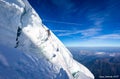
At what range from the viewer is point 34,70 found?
33.3 ft

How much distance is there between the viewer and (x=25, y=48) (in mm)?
16078

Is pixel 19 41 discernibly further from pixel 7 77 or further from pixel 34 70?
pixel 7 77

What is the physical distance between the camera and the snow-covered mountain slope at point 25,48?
8.95 meters

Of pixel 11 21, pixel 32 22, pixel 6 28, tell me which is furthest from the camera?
pixel 32 22

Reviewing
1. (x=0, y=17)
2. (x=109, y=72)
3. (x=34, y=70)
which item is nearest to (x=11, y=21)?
(x=0, y=17)

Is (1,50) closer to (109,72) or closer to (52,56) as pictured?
(52,56)

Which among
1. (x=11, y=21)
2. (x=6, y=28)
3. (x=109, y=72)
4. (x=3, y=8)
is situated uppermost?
(x=3, y=8)

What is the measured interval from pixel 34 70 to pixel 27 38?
730cm

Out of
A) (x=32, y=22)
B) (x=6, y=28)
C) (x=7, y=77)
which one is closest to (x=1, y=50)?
(x=7, y=77)

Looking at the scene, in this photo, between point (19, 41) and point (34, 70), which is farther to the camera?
point (19, 41)

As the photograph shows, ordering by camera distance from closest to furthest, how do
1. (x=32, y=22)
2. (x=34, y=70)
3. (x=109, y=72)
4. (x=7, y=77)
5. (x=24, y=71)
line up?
1. (x=7, y=77)
2. (x=24, y=71)
3. (x=34, y=70)
4. (x=32, y=22)
5. (x=109, y=72)

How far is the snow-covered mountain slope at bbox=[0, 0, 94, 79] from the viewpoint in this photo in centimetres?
895

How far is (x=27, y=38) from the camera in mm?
16688

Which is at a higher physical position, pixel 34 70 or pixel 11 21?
pixel 11 21
